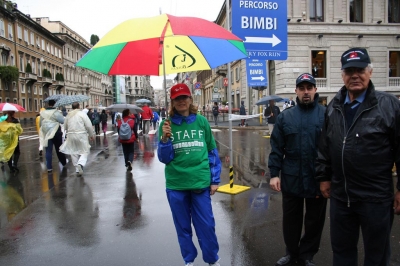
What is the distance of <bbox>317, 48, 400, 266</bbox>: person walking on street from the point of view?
2.51 m

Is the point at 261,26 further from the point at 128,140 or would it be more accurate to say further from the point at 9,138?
the point at 9,138

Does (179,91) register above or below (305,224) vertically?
above

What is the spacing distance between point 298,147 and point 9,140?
8.76 m

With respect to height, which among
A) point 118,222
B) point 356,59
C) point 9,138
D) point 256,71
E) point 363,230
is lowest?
point 118,222

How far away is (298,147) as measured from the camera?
3457 millimetres

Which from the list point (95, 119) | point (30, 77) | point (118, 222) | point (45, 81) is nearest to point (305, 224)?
point (118, 222)

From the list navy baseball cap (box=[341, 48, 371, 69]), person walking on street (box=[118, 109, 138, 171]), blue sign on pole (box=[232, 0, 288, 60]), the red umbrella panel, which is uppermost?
blue sign on pole (box=[232, 0, 288, 60])

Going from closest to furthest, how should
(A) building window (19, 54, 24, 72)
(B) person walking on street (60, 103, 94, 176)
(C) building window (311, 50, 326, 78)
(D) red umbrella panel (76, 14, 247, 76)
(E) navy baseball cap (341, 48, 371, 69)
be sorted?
(E) navy baseball cap (341, 48, 371, 69), (D) red umbrella panel (76, 14, 247, 76), (B) person walking on street (60, 103, 94, 176), (C) building window (311, 50, 326, 78), (A) building window (19, 54, 24, 72)

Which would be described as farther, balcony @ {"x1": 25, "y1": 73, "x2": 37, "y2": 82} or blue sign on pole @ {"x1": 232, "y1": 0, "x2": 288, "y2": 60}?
balcony @ {"x1": 25, "y1": 73, "x2": 37, "y2": 82}

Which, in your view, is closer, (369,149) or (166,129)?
(369,149)

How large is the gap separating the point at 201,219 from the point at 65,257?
72.0 inches

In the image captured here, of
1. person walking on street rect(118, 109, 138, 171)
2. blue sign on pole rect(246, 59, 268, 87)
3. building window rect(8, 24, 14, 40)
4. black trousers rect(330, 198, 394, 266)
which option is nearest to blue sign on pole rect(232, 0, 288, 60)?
blue sign on pole rect(246, 59, 268, 87)

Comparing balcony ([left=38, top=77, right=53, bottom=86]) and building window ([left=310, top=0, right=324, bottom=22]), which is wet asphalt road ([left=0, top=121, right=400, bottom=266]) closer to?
building window ([left=310, top=0, right=324, bottom=22])

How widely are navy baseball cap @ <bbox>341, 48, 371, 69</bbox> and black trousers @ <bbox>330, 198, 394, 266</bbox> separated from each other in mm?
1101
